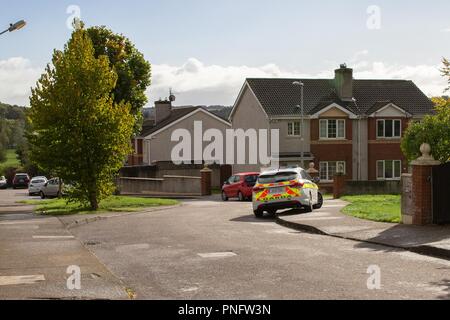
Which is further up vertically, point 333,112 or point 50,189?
point 333,112

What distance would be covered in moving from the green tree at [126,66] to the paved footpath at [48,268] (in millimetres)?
27813

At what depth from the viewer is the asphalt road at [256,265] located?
9.03 meters

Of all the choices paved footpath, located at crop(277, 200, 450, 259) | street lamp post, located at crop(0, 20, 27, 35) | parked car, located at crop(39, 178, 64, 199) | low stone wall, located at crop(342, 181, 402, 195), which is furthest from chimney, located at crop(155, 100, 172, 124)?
paved footpath, located at crop(277, 200, 450, 259)

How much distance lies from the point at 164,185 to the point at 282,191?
28049mm

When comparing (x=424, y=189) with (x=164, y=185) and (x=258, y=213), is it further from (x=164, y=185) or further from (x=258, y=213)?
(x=164, y=185)

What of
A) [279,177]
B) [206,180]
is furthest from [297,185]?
[206,180]

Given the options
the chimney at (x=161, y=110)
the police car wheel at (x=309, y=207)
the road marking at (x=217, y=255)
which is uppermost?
the chimney at (x=161, y=110)

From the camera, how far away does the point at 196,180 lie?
150 feet

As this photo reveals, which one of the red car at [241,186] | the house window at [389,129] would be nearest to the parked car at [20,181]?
the house window at [389,129]

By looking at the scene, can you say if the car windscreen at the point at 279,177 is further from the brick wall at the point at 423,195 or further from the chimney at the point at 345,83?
the chimney at the point at 345,83

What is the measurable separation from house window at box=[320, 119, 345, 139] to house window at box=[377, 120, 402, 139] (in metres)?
2.91

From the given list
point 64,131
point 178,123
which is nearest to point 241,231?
point 64,131

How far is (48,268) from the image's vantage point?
452 inches

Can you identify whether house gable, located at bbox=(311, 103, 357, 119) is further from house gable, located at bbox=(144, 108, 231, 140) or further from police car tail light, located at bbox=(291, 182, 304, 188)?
police car tail light, located at bbox=(291, 182, 304, 188)
